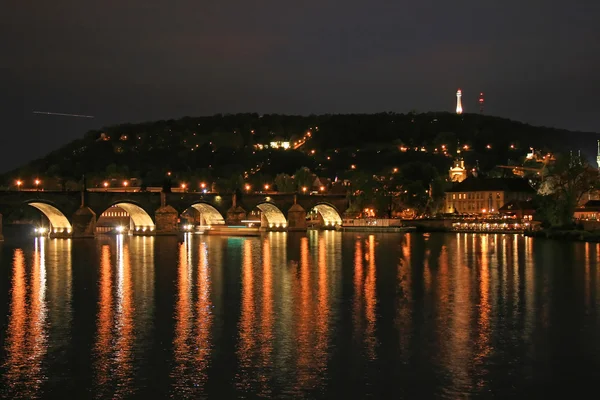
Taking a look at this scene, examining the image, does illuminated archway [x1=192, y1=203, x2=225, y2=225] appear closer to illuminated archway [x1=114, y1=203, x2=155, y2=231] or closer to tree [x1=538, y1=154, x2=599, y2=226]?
illuminated archway [x1=114, y1=203, x2=155, y2=231]

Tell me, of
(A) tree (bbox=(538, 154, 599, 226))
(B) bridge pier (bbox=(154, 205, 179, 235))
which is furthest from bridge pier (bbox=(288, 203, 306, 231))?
(A) tree (bbox=(538, 154, 599, 226))

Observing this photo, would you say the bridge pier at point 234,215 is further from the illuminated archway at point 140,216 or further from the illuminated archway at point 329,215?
the illuminated archway at point 329,215

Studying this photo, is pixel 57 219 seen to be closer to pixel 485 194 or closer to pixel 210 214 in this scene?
pixel 210 214

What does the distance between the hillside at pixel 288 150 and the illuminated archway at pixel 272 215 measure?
127 ft

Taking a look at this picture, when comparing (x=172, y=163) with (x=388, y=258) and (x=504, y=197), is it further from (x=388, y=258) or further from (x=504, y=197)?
(x=388, y=258)

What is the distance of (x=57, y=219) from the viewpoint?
234 ft

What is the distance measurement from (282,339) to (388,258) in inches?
1032

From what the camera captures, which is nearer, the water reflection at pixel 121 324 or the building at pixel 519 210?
the water reflection at pixel 121 324

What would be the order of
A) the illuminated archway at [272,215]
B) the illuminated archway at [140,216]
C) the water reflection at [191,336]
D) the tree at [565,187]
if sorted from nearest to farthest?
1. the water reflection at [191,336]
2. the tree at [565,187]
3. the illuminated archway at [140,216]
4. the illuminated archway at [272,215]

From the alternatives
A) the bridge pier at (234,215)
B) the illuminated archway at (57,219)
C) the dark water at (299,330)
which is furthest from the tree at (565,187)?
the illuminated archway at (57,219)

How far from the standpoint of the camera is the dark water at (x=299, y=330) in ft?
55.1

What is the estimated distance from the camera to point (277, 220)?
290 feet

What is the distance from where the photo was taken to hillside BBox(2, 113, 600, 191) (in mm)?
144375

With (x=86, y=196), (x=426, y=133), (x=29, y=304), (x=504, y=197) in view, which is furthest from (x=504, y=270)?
(x=426, y=133)
